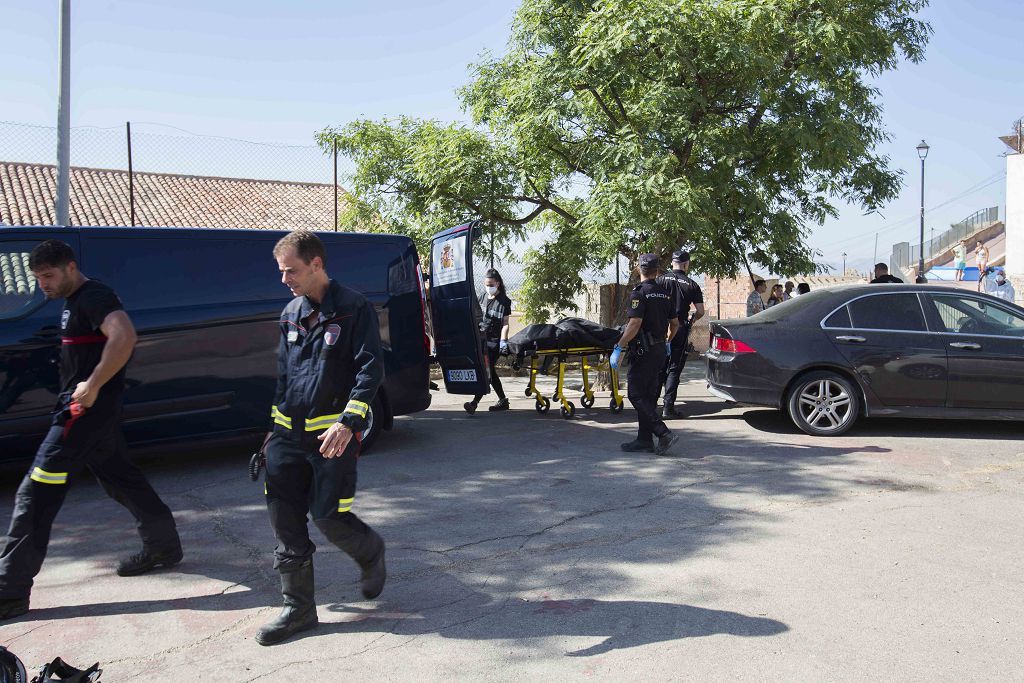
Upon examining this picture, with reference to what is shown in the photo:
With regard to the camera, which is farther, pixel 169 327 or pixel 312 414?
pixel 169 327

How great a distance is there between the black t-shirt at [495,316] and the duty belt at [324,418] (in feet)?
20.9

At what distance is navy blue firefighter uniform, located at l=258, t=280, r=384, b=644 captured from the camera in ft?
11.9

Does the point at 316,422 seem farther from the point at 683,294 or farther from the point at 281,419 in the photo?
the point at 683,294

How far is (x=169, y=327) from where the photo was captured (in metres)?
6.31

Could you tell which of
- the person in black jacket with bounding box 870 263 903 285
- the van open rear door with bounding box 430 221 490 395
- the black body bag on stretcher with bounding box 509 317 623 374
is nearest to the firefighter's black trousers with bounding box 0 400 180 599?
the van open rear door with bounding box 430 221 490 395

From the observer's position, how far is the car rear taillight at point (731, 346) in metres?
8.34

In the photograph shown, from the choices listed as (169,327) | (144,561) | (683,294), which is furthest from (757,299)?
(144,561)

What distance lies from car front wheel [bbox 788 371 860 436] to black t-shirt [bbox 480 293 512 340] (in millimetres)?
3538

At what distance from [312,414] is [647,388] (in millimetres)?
4191

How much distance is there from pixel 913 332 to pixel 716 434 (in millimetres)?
2122

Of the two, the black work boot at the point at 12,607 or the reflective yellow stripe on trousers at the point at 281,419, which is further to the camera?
the black work boot at the point at 12,607

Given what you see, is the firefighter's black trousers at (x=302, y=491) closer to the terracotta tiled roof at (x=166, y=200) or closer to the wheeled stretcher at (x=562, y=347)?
the wheeled stretcher at (x=562, y=347)

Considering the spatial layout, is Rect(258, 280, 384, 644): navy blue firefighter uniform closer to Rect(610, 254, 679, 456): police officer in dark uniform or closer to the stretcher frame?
Rect(610, 254, 679, 456): police officer in dark uniform

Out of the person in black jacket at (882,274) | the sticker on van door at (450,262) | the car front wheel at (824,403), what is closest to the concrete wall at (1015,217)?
the person in black jacket at (882,274)
